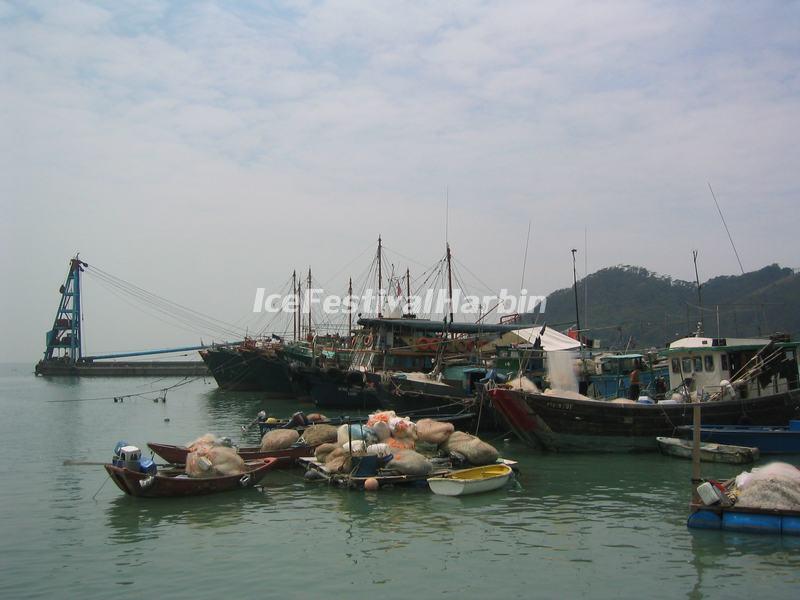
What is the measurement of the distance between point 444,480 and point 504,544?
3.95 metres

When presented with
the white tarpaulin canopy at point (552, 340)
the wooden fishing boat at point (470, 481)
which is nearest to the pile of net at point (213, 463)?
the wooden fishing boat at point (470, 481)

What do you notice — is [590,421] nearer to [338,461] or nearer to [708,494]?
[338,461]

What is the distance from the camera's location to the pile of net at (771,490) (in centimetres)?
1277

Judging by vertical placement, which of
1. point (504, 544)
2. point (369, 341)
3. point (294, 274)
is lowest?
point (504, 544)

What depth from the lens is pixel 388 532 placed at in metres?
13.8

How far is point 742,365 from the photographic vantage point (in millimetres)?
24000

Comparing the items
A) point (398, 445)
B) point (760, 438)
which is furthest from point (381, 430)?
point (760, 438)

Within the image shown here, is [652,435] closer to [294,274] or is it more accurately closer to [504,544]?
[504,544]

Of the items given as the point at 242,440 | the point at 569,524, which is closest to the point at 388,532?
the point at 569,524

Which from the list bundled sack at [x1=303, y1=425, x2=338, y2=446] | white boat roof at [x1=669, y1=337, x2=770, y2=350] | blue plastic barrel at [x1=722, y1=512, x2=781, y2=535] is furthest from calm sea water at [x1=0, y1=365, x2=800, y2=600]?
white boat roof at [x1=669, y1=337, x2=770, y2=350]

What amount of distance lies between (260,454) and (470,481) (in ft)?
21.7

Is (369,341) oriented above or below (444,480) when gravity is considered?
above

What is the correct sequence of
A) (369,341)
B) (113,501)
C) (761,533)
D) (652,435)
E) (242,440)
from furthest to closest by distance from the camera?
(369,341) < (242,440) < (652,435) < (113,501) < (761,533)

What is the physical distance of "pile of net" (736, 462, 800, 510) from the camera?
1277 cm
